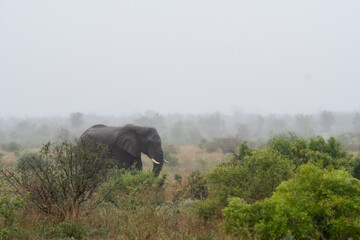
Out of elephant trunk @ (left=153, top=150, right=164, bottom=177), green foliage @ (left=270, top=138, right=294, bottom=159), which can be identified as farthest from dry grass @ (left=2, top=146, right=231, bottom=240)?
elephant trunk @ (left=153, top=150, right=164, bottom=177)

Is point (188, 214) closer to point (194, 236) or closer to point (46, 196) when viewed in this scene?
point (194, 236)

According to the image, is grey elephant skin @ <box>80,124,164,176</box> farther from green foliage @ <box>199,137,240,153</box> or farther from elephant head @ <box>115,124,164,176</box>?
green foliage @ <box>199,137,240,153</box>

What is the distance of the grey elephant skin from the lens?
35.1 ft

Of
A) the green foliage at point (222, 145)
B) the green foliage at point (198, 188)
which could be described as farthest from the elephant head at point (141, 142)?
the green foliage at point (222, 145)

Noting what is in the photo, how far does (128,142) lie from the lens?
35.5 ft

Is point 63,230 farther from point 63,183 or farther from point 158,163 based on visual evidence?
point 158,163

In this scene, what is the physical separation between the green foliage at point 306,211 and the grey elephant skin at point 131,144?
6.32 meters

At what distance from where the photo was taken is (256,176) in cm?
589

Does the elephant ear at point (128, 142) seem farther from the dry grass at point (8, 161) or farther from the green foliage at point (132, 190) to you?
the dry grass at point (8, 161)

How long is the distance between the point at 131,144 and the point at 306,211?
7437mm

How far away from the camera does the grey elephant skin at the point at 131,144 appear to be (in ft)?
35.1

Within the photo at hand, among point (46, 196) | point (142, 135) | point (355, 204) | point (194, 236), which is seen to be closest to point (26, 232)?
point (46, 196)

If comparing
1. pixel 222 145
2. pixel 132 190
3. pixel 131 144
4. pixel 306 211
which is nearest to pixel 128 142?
pixel 131 144

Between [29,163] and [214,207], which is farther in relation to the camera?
[214,207]
